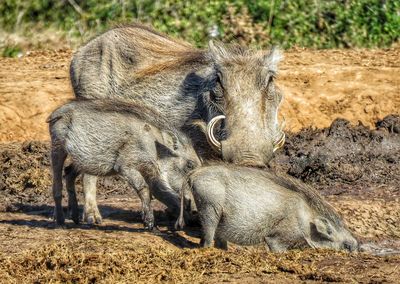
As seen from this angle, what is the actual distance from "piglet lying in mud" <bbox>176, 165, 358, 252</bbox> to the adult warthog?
0.44 meters

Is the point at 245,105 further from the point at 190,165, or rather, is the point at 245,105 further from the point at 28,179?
the point at 28,179

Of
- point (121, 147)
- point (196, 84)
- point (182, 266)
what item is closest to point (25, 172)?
point (196, 84)

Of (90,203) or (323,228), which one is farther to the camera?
(90,203)

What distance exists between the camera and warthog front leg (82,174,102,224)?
8273 mm

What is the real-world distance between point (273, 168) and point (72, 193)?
2439mm

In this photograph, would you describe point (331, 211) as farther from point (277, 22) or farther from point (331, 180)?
point (277, 22)

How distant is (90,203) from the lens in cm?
848

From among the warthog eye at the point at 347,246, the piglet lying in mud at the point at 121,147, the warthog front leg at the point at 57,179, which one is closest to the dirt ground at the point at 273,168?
the warthog front leg at the point at 57,179

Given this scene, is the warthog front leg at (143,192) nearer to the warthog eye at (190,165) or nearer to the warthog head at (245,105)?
the warthog eye at (190,165)

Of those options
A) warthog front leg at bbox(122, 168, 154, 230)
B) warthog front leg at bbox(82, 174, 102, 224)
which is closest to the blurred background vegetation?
warthog front leg at bbox(82, 174, 102, 224)

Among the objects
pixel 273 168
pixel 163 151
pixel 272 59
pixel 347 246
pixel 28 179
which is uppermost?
pixel 272 59

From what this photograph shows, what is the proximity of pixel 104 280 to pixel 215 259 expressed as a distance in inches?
28.3

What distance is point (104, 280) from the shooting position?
6020mm

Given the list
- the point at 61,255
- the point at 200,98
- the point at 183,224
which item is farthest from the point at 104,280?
the point at 200,98
